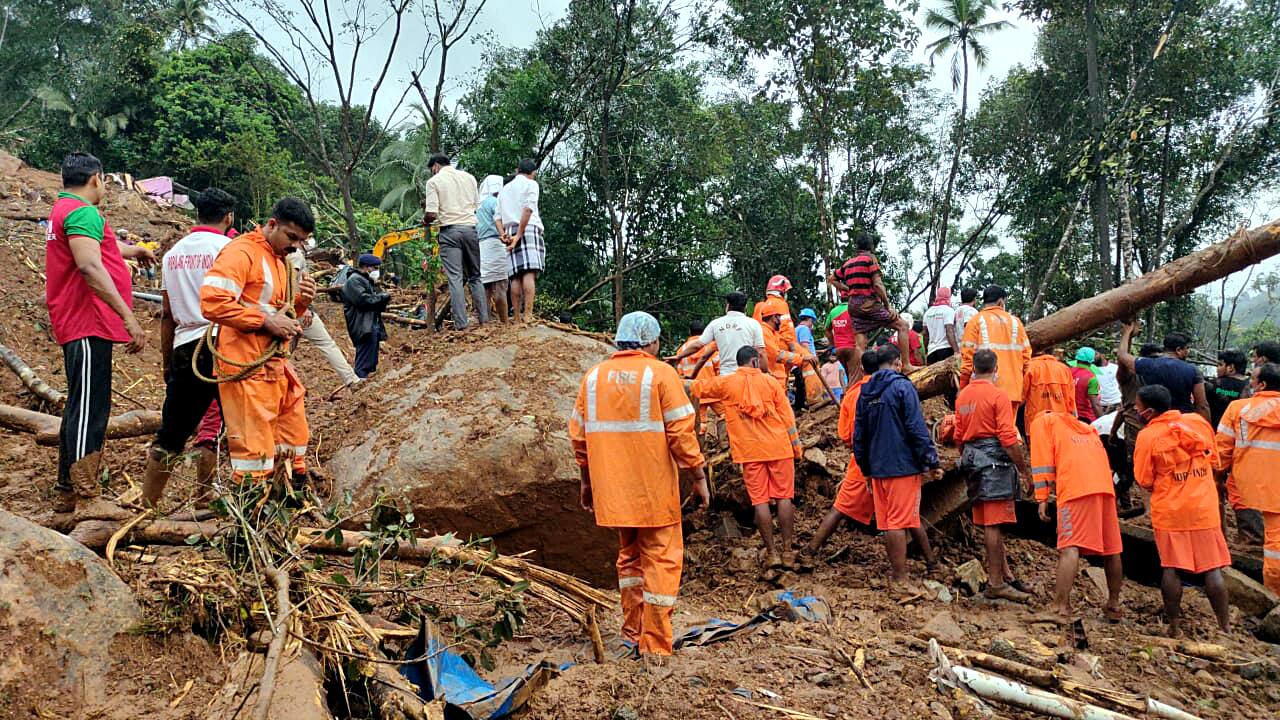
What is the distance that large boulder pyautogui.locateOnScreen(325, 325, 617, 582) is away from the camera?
5359 mm

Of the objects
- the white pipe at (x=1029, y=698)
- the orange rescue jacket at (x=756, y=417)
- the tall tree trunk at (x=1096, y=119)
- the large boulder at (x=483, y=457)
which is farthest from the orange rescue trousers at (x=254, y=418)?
the tall tree trunk at (x=1096, y=119)

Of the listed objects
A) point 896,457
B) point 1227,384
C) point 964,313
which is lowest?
point 896,457

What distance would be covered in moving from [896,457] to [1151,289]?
338cm

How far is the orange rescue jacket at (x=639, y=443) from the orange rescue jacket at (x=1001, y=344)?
379 centimetres

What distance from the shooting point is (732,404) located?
260 inches

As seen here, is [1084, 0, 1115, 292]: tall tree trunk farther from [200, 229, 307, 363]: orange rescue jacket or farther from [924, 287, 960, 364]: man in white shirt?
[200, 229, 307, 363]: orange rescue jacket

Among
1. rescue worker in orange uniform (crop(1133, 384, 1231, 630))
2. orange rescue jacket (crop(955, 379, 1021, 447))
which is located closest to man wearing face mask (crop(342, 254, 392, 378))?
orange rescue jacket (crop(955, 379, 1021, 447))

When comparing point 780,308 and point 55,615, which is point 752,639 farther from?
point 780,308

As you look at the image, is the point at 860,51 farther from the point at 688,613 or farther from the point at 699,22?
the point at 688,613

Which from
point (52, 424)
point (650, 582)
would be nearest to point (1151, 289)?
point (650, 582)

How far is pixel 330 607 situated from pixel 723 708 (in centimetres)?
180

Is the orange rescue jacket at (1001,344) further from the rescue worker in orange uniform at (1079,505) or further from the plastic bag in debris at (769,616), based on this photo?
the plastic bag in debris at (769,616)

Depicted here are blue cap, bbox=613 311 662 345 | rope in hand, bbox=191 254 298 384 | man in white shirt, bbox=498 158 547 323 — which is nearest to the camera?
rope in hand, bbox=191 254 298 384

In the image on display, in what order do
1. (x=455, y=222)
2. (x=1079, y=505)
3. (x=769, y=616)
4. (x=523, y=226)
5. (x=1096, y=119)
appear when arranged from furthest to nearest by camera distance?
1. (x=1096, y=119)
2. (x=455, y=222)
3. (x=523, y=226)
4. (x=1079, y=505)
5. (x=769, y=616)
